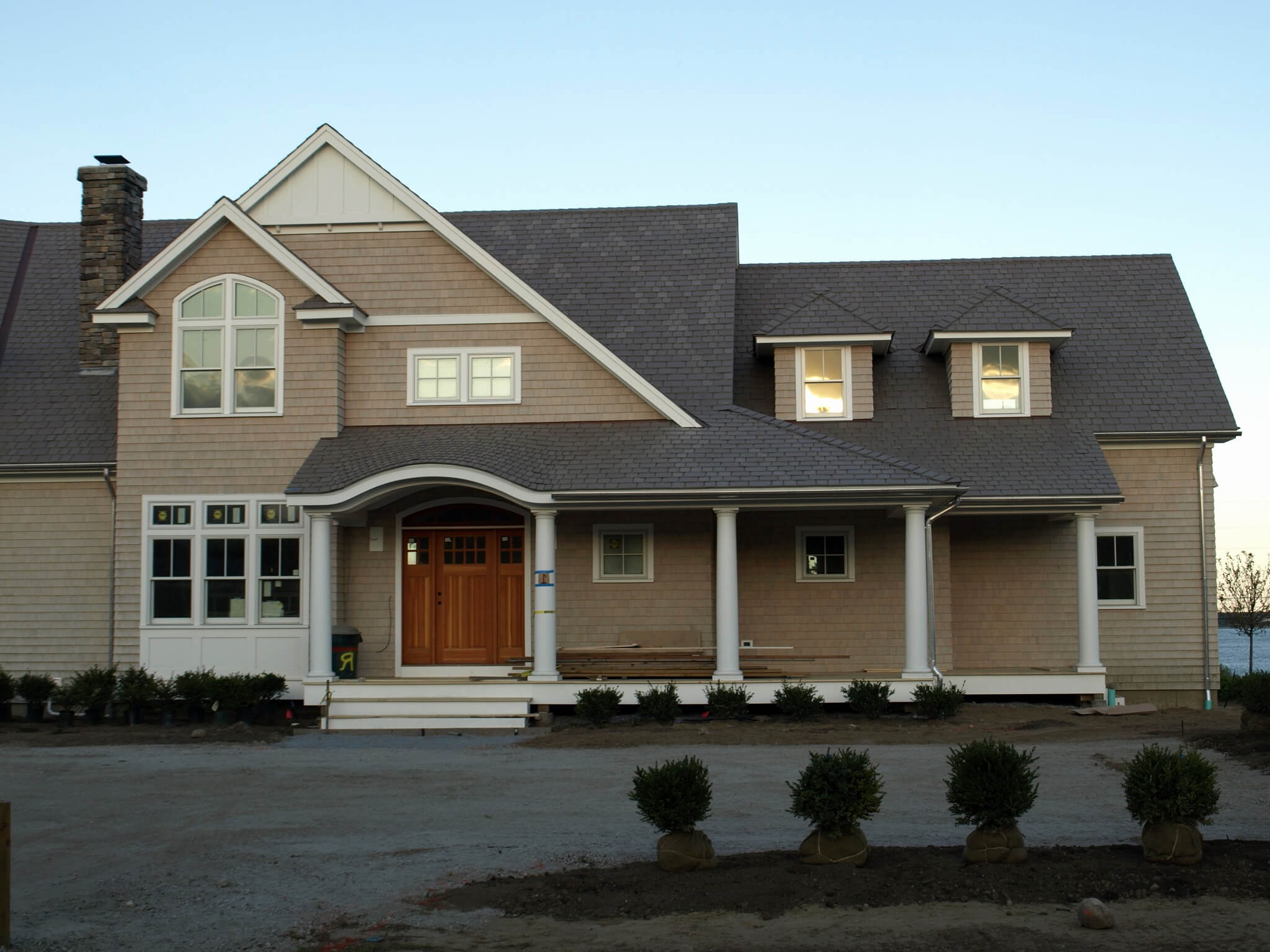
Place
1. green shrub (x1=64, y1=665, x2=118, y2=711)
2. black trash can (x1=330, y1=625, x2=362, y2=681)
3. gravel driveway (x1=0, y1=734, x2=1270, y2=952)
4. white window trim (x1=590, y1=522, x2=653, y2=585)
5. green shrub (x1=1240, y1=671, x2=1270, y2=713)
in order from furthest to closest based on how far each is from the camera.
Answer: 1. white window trim (x1=590, y1=522, x2=653, y2=585)
2. black trash can (x1=330, y1=625, x2=362, y2=681)
3. green shrub (x1=64, y1=665, x2=118, y2=711)
4. green shrub (x1=1240, y1=671, x2=1270, y2=713)
5. gravel driveway (x1=0, y1=734, x2=1270, y2=952)

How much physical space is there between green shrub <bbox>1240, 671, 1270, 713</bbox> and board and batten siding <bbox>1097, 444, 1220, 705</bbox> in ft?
19.6

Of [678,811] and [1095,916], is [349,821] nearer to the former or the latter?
[678,811]

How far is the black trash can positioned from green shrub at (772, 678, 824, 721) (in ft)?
19.5

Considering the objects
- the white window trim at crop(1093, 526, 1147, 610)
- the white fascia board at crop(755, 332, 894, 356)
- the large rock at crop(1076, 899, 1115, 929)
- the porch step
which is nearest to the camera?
the large rock at crop(1076, 899, 1115, 929)

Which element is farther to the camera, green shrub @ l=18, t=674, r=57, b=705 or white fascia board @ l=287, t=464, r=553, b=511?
green shrub @ l=18, t=674, r=57, b=705

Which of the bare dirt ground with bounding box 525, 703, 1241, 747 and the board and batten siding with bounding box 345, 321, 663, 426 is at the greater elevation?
the board and batten siding with bounding box 345, 321, 663, 426

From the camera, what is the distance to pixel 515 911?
24.2 ft

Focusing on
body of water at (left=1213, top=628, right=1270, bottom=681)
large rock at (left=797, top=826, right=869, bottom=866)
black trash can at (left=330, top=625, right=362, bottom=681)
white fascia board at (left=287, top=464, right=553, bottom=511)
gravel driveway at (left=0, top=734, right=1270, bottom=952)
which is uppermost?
white fascia board at (left=287, top=464, right=553, bottom=511)

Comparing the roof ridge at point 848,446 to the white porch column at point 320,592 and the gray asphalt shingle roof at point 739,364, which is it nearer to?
the gray asphalt shingle roof at point 739,364

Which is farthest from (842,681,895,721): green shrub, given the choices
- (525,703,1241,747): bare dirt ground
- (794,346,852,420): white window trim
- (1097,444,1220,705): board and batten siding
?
(794,346,852,420): white window trim

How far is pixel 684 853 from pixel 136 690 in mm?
10958

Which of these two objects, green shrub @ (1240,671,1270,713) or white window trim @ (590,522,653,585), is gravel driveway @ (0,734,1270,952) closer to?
green shrub @ (1240,671,1270,713)

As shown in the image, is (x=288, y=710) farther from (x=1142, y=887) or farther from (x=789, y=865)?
(x=1142, y=887)

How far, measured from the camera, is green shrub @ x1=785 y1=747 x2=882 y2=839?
313 inches
